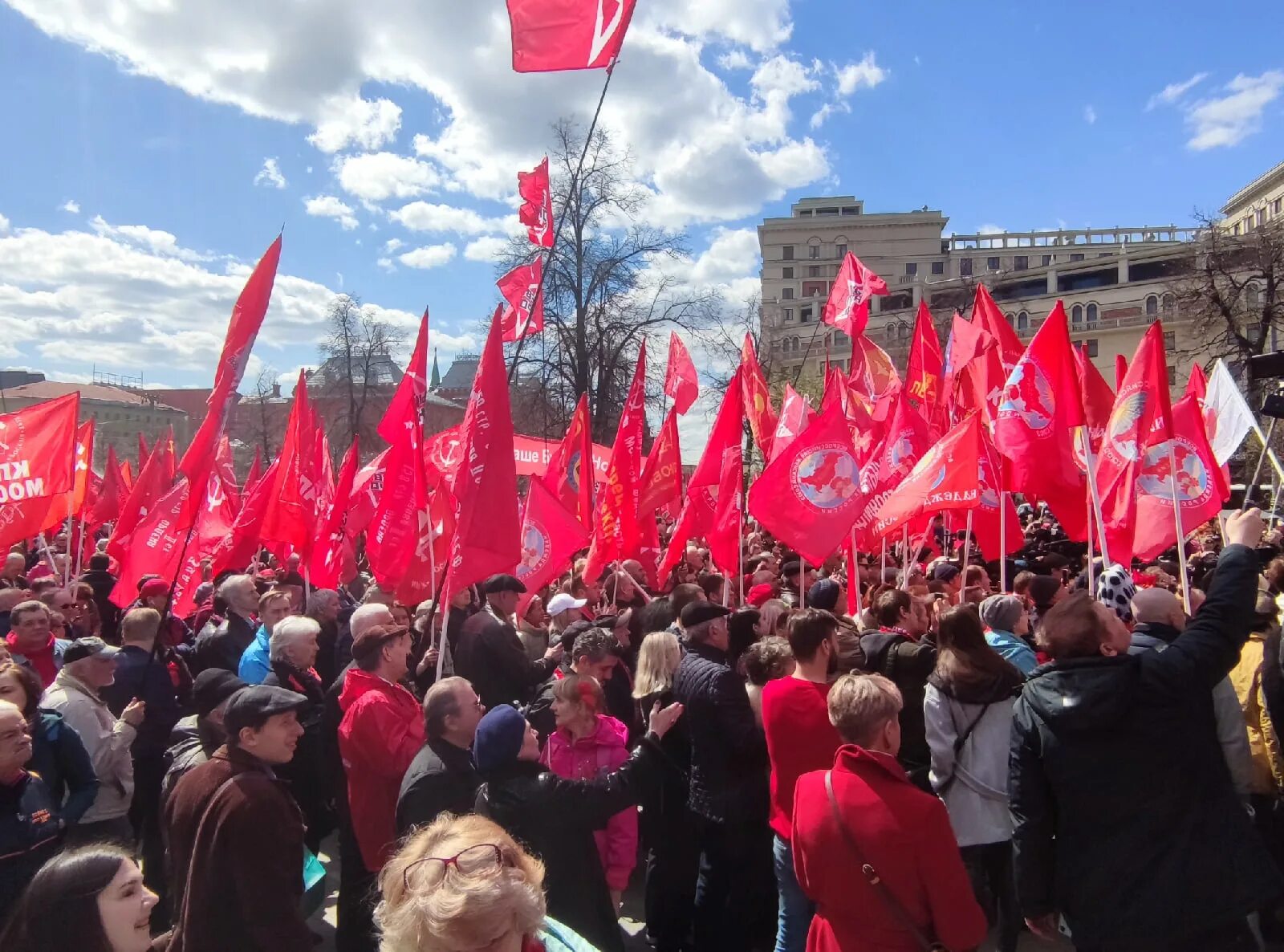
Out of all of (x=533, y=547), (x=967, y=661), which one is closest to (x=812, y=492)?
(x=533, y=547)

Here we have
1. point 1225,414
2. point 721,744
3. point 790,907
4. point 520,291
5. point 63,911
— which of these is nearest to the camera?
point 63,911

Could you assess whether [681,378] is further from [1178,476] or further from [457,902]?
[457,902]

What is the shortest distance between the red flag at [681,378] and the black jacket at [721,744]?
824 centimetres

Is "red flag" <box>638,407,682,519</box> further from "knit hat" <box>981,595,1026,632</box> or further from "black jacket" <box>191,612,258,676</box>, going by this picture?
"knit hat" <box>981,595,1026,632</box>

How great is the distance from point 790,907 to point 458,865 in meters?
2.41

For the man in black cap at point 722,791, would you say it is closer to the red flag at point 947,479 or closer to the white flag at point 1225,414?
the red flag at point 947,479

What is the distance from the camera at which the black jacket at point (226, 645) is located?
6.29 meters

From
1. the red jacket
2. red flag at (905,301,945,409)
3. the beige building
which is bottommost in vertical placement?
the red jacket

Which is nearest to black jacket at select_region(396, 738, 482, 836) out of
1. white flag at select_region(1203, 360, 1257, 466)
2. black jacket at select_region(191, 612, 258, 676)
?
black jacket at select_region(191, 612, 258, 676)

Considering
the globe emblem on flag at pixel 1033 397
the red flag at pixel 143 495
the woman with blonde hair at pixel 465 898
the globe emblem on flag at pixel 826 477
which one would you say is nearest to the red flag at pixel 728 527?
the globe emblem on flag at pixel 826 477

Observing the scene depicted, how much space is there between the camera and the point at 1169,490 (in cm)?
710

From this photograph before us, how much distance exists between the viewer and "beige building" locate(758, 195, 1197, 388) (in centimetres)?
5978

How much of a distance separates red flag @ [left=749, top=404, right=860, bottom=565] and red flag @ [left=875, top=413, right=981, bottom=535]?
821mm

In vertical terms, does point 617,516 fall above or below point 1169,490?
below
